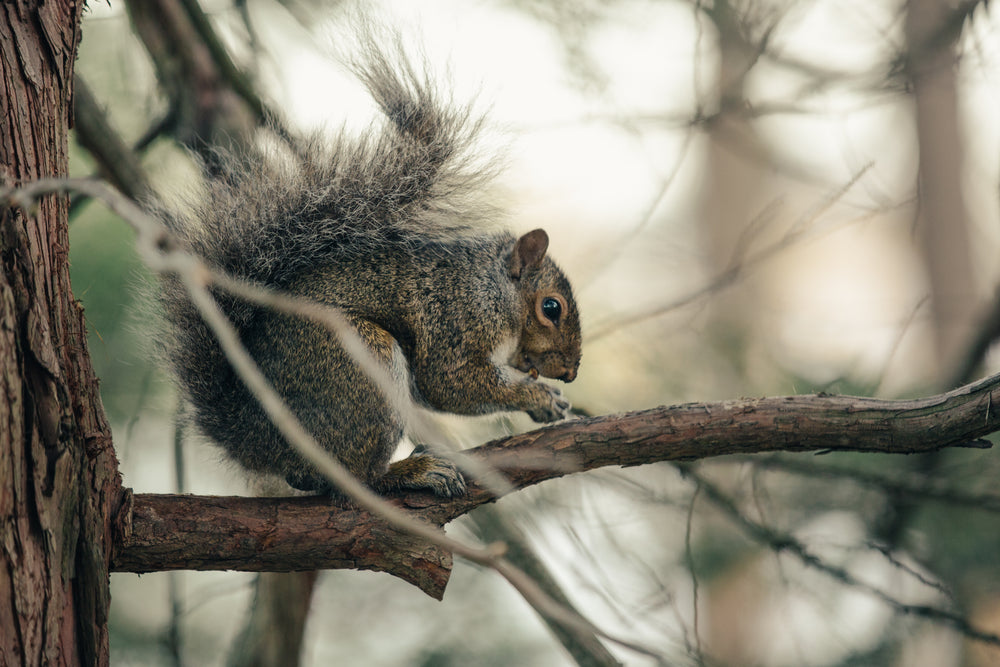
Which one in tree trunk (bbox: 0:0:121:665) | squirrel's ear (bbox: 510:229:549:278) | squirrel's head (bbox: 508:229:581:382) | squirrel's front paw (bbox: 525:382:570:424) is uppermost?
squirrel's ear (bbox: 510:229:549:278)

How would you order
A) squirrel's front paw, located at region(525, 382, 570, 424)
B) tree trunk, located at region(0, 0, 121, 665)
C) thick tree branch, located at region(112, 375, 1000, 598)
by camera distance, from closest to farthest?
1. tree trunk, located at region(0, 0, 121, 665)
2. thick tree branch, located at region(112, 375, 1000, 598)
3. squirrel's front paw, located at region(525, 382, 570, 424)

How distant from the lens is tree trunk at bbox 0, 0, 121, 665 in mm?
866

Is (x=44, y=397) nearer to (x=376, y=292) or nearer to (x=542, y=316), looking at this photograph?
(x=376, y=292)

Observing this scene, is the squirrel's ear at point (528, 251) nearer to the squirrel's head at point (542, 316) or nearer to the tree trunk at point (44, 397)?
the squirrel's head at point (542, 316)

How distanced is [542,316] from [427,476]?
481 millimetres

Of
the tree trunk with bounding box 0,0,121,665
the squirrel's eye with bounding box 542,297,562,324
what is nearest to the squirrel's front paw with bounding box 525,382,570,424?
the squirrel's eye with bounding box 542,297,562,324

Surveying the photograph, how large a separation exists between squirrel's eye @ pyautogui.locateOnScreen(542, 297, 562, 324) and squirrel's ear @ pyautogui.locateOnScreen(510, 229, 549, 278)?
9 cm

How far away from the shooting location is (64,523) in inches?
37.2

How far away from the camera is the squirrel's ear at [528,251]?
1.75m

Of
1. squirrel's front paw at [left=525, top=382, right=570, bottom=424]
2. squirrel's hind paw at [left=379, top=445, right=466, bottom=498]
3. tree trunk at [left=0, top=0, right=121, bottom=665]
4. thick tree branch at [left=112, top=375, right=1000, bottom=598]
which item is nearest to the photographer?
tree trunk at [left=0, top=0, right=121, bottom=665]

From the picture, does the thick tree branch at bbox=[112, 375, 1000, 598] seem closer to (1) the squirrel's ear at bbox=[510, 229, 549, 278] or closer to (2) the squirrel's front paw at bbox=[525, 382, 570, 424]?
(2) the squirrel's front paw at bbox=[525, 382, 570, 424]

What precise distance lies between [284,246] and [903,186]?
1.64 meters

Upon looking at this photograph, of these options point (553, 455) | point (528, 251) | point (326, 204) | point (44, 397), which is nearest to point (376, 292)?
point (326, 204)

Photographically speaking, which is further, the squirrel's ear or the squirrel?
the squirrel's ear
